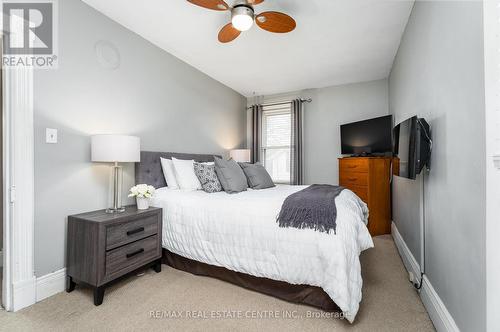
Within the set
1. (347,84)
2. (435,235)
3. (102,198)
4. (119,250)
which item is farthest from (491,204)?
(347,84)

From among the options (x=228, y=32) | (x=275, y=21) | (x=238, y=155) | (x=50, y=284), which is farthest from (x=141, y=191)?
(x=238, y=155)

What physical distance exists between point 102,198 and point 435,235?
2.87 meters

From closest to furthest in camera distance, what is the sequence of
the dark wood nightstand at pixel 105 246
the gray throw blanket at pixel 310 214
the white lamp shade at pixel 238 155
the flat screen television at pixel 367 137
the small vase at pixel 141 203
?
the gray throw blanket at pixel 310 214
the dark wood nightstand at pixel 105 246
the small vase at pixel 141 203
the flat screen television at pixel 367 137
the white lamp shade at pixel 238 155

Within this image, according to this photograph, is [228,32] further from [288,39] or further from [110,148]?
[110,148]

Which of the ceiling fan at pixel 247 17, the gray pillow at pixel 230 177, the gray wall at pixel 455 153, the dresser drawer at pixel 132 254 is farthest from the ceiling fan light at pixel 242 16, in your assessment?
the dresser drawer at pixel 132 254

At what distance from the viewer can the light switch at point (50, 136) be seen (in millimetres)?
1912

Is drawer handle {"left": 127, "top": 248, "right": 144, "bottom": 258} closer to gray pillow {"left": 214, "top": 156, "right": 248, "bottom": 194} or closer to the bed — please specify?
the bed

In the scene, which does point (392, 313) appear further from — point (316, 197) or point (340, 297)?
point (316, 197)

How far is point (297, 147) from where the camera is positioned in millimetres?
4617

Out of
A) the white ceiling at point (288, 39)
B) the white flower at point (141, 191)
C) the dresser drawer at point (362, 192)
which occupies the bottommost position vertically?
the dresser drawer at point (362, 192)

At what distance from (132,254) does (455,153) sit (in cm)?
243

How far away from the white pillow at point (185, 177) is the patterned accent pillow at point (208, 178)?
3.6 inches

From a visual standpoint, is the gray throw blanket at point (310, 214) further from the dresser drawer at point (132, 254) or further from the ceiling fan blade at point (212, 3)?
the ceiling fan blade at point (212, 3)

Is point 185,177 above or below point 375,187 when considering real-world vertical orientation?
above
